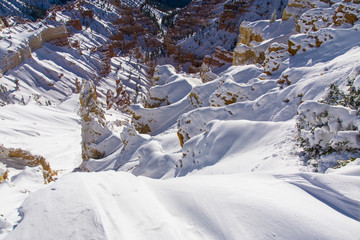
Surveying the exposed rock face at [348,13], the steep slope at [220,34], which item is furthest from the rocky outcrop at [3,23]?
the exposed rock face at [348,13]

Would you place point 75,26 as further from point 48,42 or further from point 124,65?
point 124,65

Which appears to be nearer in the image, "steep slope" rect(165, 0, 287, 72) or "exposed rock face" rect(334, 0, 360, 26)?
"exposed rock face" rect(334, 0, 360, 26)

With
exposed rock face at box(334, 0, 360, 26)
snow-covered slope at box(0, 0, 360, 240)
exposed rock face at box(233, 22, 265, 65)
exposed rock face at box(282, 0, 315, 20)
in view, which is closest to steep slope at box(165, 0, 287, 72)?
exposed rock face at box(282, 0, 315, 20)

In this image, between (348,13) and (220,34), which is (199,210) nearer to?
(348,13)

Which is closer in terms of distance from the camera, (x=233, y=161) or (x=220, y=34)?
(x=233, y=161)

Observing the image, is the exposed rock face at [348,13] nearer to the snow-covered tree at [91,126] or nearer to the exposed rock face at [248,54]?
the exposed rock face at [248,54]

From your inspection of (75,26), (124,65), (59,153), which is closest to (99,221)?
(59,153)

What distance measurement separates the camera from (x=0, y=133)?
3288 centimetres

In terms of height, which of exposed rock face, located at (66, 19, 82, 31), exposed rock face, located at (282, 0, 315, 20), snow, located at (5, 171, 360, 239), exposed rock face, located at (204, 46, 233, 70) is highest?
exposed rock face, located at (66, 19, 82, 31)

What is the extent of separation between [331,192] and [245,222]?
2.11m

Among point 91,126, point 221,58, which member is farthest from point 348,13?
point 221,58

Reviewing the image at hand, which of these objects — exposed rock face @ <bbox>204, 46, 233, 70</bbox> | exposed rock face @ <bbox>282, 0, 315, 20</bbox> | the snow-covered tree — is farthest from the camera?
exposed rock face @ <bbox>204, 46, 233, 70</bbox>

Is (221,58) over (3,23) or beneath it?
beneath

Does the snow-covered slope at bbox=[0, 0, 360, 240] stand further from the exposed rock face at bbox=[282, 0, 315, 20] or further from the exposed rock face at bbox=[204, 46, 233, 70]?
the exposed rock face at bbox=[204, 46, 233, 70]
